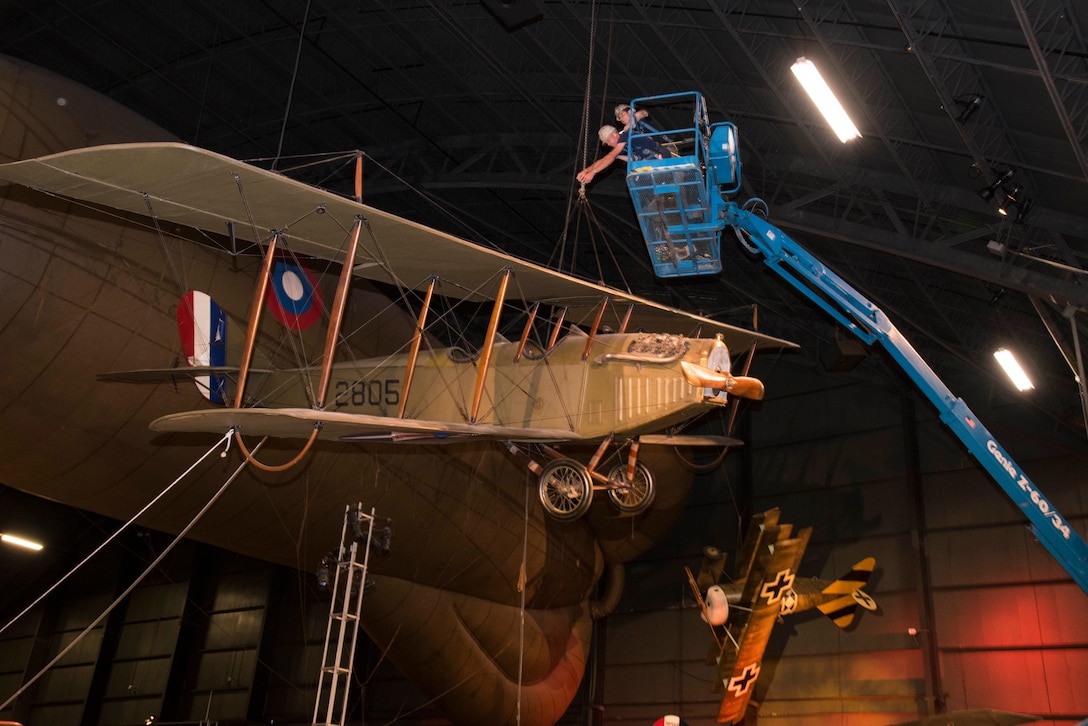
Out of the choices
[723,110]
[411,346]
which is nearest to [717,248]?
[411,346]

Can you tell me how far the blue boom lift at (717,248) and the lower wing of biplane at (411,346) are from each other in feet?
3.13

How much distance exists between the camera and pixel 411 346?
9.83 metres

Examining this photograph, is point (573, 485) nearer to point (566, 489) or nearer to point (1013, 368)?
point (566, 489)

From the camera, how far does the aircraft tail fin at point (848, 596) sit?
57.1 feet

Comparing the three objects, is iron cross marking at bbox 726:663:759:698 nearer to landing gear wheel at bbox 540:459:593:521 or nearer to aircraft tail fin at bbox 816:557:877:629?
aircraft tail fin at bbox 816:557:877:629

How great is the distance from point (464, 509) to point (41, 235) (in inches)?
311

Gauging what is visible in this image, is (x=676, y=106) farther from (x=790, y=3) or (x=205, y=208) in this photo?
(x=205, y=208)

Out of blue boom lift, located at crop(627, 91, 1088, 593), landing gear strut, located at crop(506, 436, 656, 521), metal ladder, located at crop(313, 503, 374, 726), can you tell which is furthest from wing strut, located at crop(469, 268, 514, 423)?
metal ladder, located at crop(313, 503, 374, 726)

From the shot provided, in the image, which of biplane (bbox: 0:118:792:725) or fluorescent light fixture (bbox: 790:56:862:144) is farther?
fluorescent light fixture (bbox: 790:56:862:144)

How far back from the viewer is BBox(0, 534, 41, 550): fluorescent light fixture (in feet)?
78.7

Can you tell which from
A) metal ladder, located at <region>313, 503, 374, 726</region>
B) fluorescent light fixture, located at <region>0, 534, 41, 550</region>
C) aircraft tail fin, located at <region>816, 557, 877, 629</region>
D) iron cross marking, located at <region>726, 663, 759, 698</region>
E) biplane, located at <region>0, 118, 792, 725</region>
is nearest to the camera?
biplane, located at <region>0, 118, 792, 725</region>

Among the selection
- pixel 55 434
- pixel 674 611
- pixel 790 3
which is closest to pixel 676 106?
pixel 790 3

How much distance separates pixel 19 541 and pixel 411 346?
64.1 feet

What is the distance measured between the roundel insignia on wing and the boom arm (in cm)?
595
